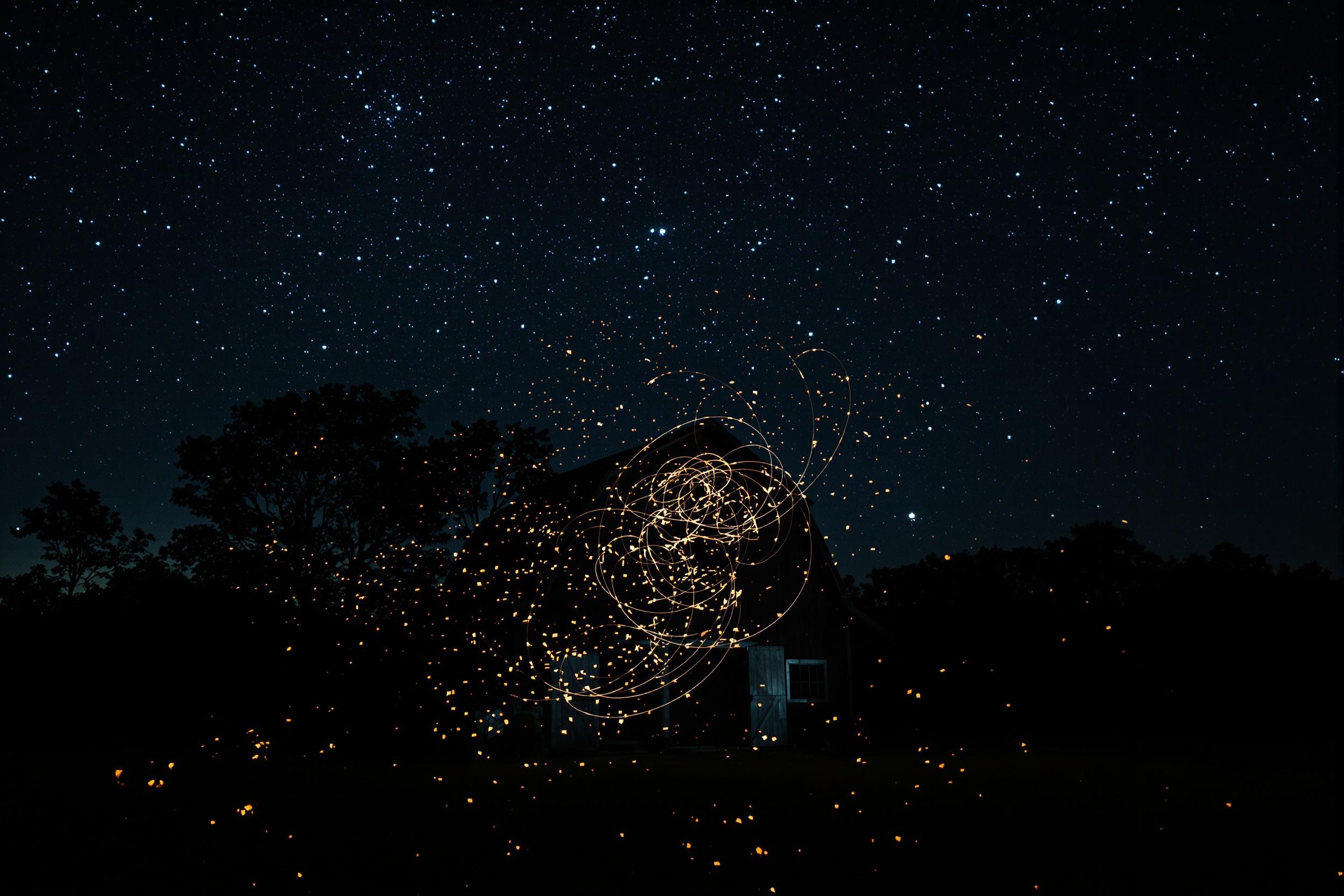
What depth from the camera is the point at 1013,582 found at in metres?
29.4

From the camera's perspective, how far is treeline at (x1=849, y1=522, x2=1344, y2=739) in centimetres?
1564

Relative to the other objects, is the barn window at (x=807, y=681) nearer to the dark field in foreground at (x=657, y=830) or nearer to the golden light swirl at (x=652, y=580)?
the golden light swirl at (x=652, y=580)

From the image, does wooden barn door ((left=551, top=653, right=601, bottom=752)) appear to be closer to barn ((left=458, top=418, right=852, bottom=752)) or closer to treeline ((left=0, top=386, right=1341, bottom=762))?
barn ((left=458, top=418, right=852, bottom=752))

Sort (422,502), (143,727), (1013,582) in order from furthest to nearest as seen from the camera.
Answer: (1013,582) → (422,502) → (143,727)

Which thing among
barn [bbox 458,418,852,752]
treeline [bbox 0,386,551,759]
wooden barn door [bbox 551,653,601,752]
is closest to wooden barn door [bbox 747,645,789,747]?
barn [bbox 458,418,852,752]

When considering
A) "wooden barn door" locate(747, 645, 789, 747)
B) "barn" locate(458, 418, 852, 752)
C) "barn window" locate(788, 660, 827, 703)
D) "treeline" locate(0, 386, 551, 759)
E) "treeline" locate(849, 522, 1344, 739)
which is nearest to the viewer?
"treeline" locate(0, 386, 551, 759)

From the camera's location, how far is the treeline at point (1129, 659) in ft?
51.3

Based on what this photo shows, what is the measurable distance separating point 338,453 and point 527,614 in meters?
5.69

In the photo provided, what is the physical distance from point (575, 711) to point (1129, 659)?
10022 millimetres

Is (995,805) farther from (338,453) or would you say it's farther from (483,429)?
(338,453)

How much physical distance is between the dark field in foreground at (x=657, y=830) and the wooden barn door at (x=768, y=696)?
208 inches

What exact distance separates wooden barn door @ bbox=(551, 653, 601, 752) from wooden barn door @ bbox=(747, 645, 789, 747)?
292 centimetres

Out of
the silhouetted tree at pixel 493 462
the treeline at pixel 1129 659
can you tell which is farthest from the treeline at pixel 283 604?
the treeline at pixel 1129 659

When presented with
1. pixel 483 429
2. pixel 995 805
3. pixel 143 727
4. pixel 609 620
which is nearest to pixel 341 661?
pixel 143 727
